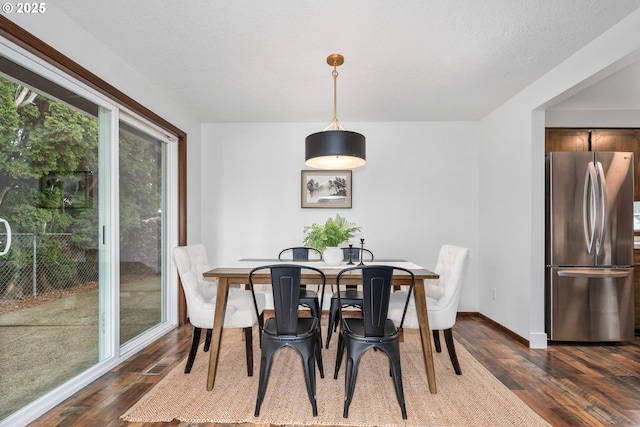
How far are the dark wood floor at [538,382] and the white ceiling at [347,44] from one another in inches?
96.3

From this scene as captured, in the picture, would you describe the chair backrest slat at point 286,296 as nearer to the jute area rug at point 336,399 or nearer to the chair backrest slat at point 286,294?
the chair backrest slat at point 286,294

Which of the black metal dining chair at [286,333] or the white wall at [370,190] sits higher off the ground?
the white wall at [370,190]

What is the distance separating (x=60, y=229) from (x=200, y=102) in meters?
2.01

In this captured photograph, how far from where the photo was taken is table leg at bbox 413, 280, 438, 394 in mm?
2229

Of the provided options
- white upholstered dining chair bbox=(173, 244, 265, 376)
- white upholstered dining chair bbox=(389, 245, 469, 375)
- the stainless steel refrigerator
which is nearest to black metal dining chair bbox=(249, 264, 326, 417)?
white upholstered dining chair bbox=(173, 244, 265, 376)

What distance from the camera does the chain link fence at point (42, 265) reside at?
1.82 meters

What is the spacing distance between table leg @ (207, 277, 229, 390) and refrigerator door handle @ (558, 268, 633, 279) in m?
3.04

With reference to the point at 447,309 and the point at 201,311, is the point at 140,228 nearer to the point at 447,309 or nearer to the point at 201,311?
the point at 201,311

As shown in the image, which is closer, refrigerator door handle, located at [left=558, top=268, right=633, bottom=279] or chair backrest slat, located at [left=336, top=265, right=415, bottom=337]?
chair backrest slat, located at [left=336, top=265, right=415, bottom=337]

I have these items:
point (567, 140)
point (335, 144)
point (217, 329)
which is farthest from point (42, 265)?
point (567, 140)

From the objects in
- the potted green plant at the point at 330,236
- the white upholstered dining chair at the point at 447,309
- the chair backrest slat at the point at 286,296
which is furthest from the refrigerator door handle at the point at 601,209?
the chair backrest slat at the point at 286,296

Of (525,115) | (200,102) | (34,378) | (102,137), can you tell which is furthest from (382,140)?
(34,378)

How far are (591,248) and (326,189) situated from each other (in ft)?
9.21

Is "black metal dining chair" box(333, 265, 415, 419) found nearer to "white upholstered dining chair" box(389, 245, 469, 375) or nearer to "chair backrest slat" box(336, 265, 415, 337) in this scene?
"chair backrest slat" box(336, 265, 415, 337)
